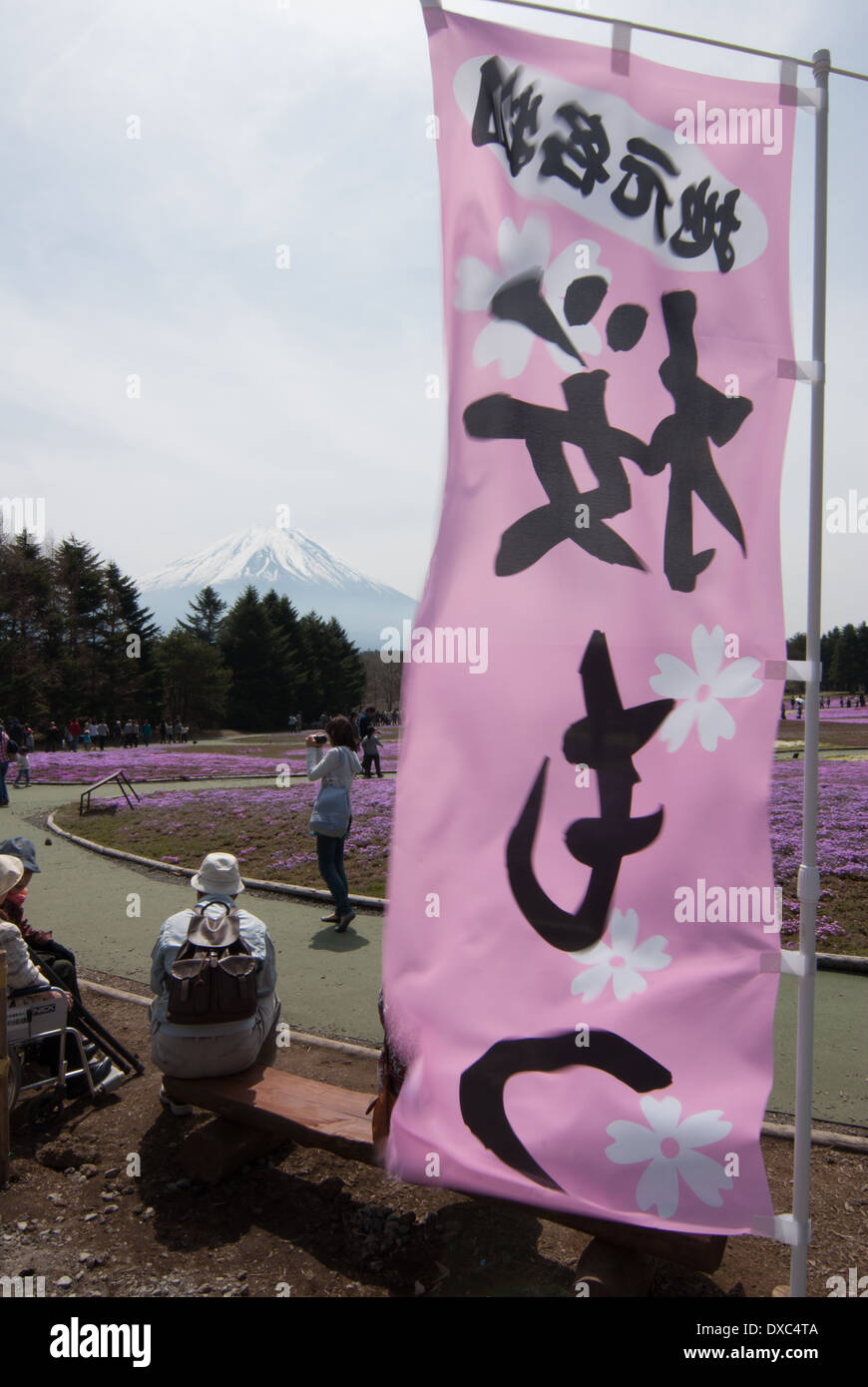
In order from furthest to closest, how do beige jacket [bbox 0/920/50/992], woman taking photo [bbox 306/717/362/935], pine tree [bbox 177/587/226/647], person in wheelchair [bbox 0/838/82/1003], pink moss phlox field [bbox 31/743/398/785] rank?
1. pine tree [bbox 177/587/226/647]
2. pink moss phlox field [bbox 31/743/398/785]
3. woman taking photo [bbox 306/717/362/935]
4. person in wheelchair [bbox 0/838/82/1003]
5. beige jacket [bbox 0/920/50/992]

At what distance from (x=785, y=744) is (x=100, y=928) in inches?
961

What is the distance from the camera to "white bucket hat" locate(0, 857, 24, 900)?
4680 mm

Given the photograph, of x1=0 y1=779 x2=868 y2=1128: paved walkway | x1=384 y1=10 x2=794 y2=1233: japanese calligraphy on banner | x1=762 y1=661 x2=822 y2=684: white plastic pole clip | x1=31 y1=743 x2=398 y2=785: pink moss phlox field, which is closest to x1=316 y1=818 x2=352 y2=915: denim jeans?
x1=0 y1=779 x2=868 y2=1128: paved walkway

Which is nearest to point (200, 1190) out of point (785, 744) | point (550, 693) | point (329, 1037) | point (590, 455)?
point (329, 1037)

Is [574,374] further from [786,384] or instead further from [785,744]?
[785,744]

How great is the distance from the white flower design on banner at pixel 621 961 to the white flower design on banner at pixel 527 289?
1.70 meters

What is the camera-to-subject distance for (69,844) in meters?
13.8

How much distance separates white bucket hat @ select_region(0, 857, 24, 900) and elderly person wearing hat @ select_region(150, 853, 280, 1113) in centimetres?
96

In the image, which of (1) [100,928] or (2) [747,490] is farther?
(1) [100,928]

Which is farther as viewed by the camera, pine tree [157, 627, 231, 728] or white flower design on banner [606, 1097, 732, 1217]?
pine tree [157, 627, 231, 728]

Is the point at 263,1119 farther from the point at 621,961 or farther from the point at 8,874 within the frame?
the point at 621,961

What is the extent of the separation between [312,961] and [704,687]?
5626mm

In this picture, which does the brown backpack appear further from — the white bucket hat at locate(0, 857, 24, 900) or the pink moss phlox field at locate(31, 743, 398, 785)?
the pink moss phlox field at locate(31, 743, 398, 785)
